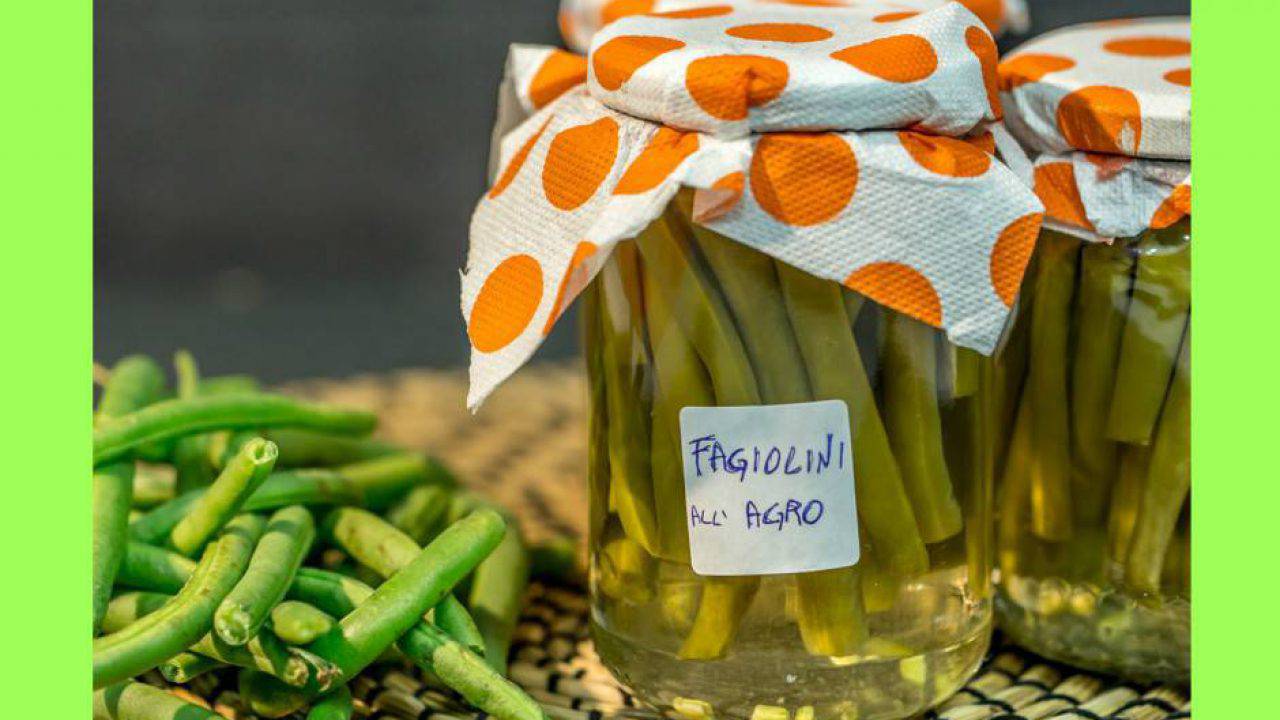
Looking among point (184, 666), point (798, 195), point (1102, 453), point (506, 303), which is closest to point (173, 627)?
point (184, 666)

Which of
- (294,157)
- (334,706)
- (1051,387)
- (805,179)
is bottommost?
(294,157)

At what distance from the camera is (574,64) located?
0.62 meters

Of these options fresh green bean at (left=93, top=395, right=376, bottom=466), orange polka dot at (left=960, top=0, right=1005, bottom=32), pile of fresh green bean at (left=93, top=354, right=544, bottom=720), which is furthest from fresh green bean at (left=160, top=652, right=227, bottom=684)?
orange polka dot at (left=960, top=0, right=1005, bottom=32)

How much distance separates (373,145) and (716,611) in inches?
62.0

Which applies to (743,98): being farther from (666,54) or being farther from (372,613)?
(372,613)

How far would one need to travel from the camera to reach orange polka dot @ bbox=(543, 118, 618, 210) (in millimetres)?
522

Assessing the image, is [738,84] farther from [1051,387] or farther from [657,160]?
[1051,387]

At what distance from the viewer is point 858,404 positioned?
1.76ft

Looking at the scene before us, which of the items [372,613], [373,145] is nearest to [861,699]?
[372,613]

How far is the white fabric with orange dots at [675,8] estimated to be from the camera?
2.05ft

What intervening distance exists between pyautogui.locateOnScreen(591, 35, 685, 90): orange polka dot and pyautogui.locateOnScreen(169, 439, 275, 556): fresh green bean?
19cm

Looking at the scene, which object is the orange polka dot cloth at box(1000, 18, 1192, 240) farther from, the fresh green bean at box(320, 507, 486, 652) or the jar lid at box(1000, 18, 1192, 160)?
the fresh green bean at box(320, 507, 486, 652)

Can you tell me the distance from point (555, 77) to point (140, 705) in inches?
11.7

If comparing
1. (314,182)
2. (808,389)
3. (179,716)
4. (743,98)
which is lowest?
(314,182)
